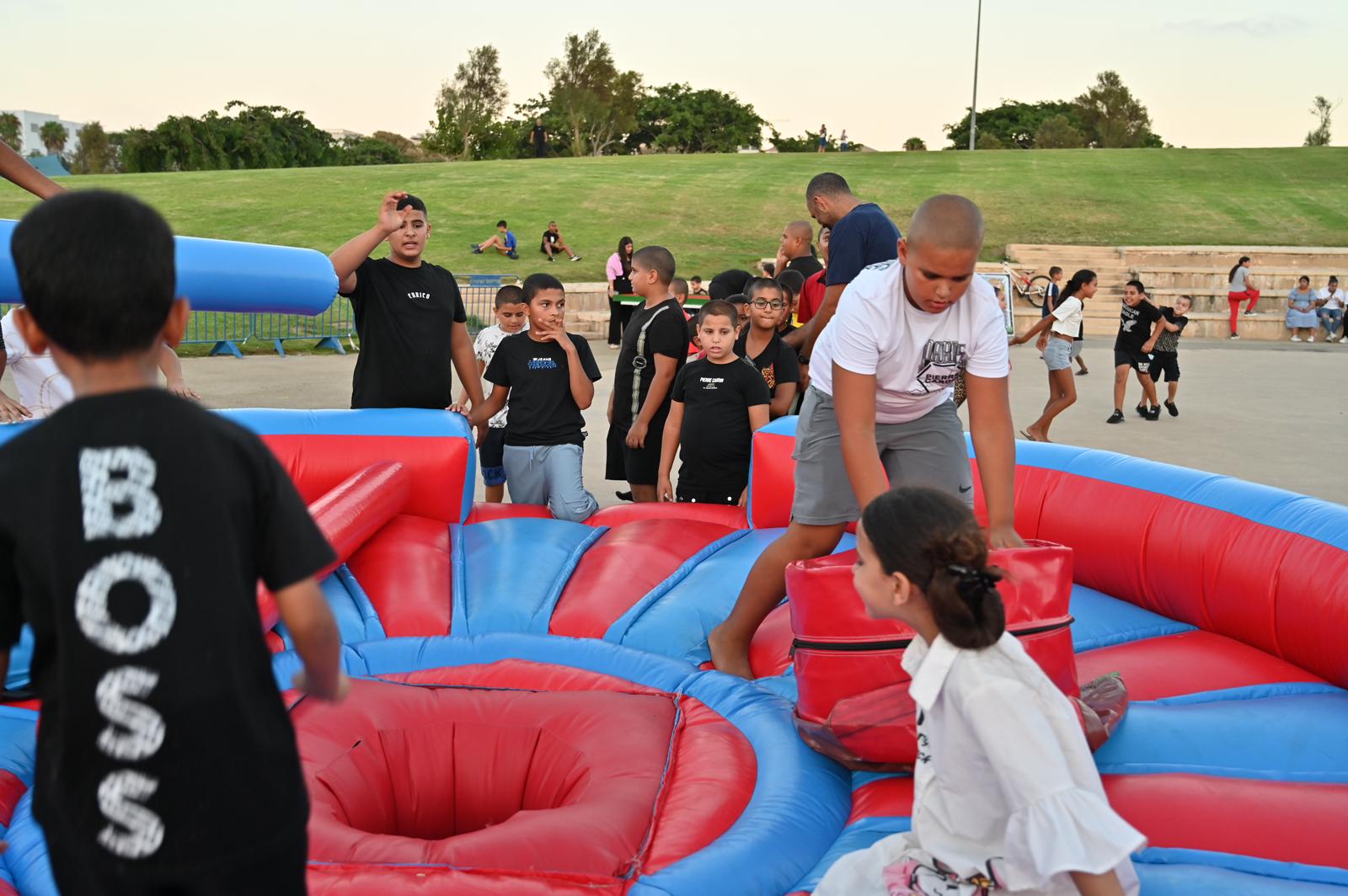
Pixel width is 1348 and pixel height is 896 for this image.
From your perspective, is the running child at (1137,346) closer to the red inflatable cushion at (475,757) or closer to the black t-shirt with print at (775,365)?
the black t-shirt with print at (775,365)

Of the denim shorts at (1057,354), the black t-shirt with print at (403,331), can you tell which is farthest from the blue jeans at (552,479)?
the denim shorts at (1057,354)

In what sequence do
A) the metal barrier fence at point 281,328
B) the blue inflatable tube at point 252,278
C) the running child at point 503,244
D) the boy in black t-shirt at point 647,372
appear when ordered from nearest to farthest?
Result: the blue inflatable tube at point 252,278 → the boy in black t-shirt at point 647,372 → the metal barrier fence at point 281,328 → the running child at point 503,244

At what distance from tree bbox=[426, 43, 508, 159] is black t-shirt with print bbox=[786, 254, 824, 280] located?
37.5m

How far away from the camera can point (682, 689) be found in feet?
10.3

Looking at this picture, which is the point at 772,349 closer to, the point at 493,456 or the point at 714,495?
the point at 714,495

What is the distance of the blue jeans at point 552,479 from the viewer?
4.63m

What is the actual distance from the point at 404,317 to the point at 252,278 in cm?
70

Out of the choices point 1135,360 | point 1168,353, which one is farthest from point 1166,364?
→ point 1135,360

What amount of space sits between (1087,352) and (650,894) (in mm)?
14346

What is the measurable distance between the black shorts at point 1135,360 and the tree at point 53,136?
58139mm

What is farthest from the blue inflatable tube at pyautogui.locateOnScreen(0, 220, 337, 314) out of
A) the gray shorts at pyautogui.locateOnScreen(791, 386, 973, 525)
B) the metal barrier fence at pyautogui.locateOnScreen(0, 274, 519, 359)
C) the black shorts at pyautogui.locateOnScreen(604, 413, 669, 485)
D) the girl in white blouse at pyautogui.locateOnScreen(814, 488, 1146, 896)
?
the metal barrier fence at pyautogui.locateOnScreen(0, 274, 519, 359)

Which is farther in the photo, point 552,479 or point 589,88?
point 589,88

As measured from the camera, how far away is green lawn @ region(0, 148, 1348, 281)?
853 inches

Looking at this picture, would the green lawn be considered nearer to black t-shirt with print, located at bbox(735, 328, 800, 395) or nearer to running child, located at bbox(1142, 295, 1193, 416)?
running child, located at bbox(1142, 295, 1193, 416)
